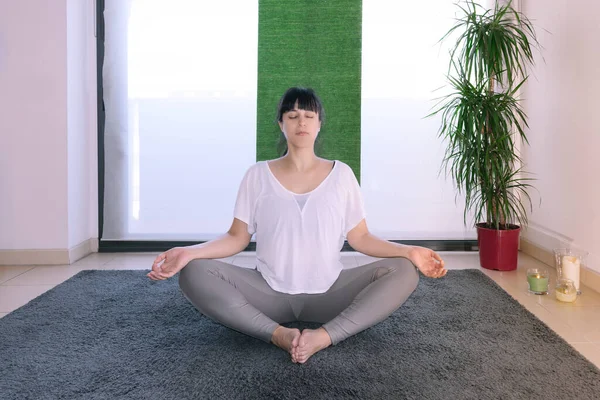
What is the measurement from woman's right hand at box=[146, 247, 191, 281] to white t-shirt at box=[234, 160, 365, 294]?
0.30 m

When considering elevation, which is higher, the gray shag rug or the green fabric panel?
the green fabric panel

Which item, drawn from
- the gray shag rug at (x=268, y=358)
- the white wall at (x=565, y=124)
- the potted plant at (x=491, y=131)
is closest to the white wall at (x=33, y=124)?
the gray shag rug at (x=268, y=358)

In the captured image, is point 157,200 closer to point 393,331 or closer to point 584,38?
point 393,331

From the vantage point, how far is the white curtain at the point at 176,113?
3764 mm

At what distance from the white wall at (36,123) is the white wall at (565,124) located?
3232 mm

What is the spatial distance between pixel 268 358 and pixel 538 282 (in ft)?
5.38

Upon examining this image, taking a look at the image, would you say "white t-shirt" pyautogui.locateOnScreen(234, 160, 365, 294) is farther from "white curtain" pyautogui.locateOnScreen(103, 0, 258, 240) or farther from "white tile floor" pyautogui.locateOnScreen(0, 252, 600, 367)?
"white curtain" pyautogui.locateOnScreen(103, 0, 258, 240)

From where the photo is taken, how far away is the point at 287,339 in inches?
66.5

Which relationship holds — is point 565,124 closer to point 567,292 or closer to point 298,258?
point 567,292

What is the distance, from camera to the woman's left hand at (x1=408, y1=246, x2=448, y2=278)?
178 cm

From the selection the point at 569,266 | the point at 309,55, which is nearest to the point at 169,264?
the point at 569,266

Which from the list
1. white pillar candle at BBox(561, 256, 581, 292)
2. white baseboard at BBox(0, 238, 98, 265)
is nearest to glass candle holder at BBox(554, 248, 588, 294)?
white pillar candle at BBox(561, 256, 581, 292)

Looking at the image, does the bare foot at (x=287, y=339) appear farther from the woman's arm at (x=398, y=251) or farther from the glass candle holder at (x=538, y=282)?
the glass candle holder at (x=538, y=282)

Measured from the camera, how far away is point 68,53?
10.9 ft
